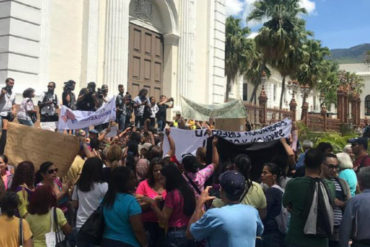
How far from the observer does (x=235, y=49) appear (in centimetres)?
4738

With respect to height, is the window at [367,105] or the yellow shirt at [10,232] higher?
the window at [367,105]

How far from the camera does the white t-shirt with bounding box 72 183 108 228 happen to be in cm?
512

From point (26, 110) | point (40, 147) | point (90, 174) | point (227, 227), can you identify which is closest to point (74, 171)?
point (40, 147)

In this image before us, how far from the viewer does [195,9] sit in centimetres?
2086

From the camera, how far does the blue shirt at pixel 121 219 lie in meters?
4.33

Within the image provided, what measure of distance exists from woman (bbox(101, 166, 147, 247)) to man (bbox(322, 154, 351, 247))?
1.94 meters

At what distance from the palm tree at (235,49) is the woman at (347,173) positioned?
40961 mm

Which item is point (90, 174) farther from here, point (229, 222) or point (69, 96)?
point (69, 96)

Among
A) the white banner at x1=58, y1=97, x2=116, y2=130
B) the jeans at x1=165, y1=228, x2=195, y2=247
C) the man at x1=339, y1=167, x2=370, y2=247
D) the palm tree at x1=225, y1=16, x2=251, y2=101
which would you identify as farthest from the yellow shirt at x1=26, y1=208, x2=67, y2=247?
the palm tree at x1=225, y1=16, x2=251, y2=101

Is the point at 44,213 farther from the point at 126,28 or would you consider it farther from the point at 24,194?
the point at 126,28

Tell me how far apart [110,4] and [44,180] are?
37.9ft

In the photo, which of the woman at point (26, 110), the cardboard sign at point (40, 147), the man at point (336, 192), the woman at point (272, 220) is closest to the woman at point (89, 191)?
the cardboard sign at point (40, 147)

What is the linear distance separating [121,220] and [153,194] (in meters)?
1.01

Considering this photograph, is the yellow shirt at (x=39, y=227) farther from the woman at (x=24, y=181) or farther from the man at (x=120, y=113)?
the man at (x=120, y=113)
